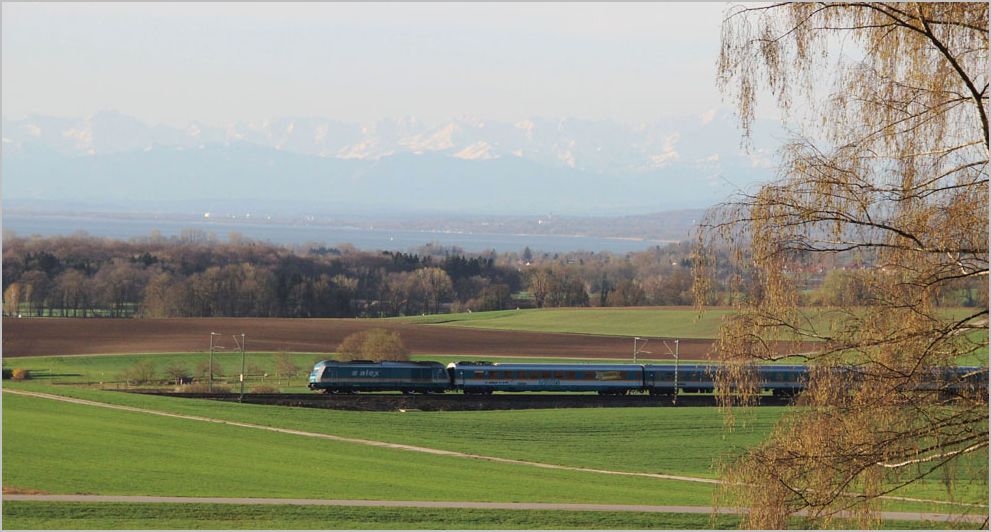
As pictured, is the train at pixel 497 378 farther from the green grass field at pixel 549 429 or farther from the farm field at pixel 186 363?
the green grass field at pixel 549 429

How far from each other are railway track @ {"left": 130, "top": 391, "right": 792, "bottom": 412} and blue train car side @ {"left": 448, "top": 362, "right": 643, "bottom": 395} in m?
1.88

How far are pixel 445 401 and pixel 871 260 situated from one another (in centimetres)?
4314

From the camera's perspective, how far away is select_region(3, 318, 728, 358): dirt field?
7825 centimetres

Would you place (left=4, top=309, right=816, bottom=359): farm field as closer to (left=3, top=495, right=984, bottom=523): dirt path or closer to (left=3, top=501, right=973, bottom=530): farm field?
(left=3, top=495, right=984, bottom=523): dirt path

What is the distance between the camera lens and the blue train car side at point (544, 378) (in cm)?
5988

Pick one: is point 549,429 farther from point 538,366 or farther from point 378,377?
point 378,377

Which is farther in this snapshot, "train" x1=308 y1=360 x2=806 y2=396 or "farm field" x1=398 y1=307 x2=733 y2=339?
"farm field" x1=398 y1=307 x2=733 y2=339

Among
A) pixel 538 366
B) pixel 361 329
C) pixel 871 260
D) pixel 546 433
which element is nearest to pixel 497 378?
pixel 538 366

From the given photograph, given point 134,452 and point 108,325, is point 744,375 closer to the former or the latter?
point 134,452

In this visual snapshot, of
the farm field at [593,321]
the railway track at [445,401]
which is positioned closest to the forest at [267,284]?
the farm field at [593,321]

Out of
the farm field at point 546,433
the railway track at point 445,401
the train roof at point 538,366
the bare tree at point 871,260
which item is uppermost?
the bare tree at point 871,260

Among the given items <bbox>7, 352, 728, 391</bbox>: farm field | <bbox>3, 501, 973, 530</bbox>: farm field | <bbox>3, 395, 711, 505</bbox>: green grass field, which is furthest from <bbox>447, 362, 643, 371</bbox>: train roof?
<bbox>3, 501, 973, 530</bbox>: farm field

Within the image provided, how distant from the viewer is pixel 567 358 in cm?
7588

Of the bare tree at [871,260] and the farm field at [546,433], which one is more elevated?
the bare tree at [871,260]
